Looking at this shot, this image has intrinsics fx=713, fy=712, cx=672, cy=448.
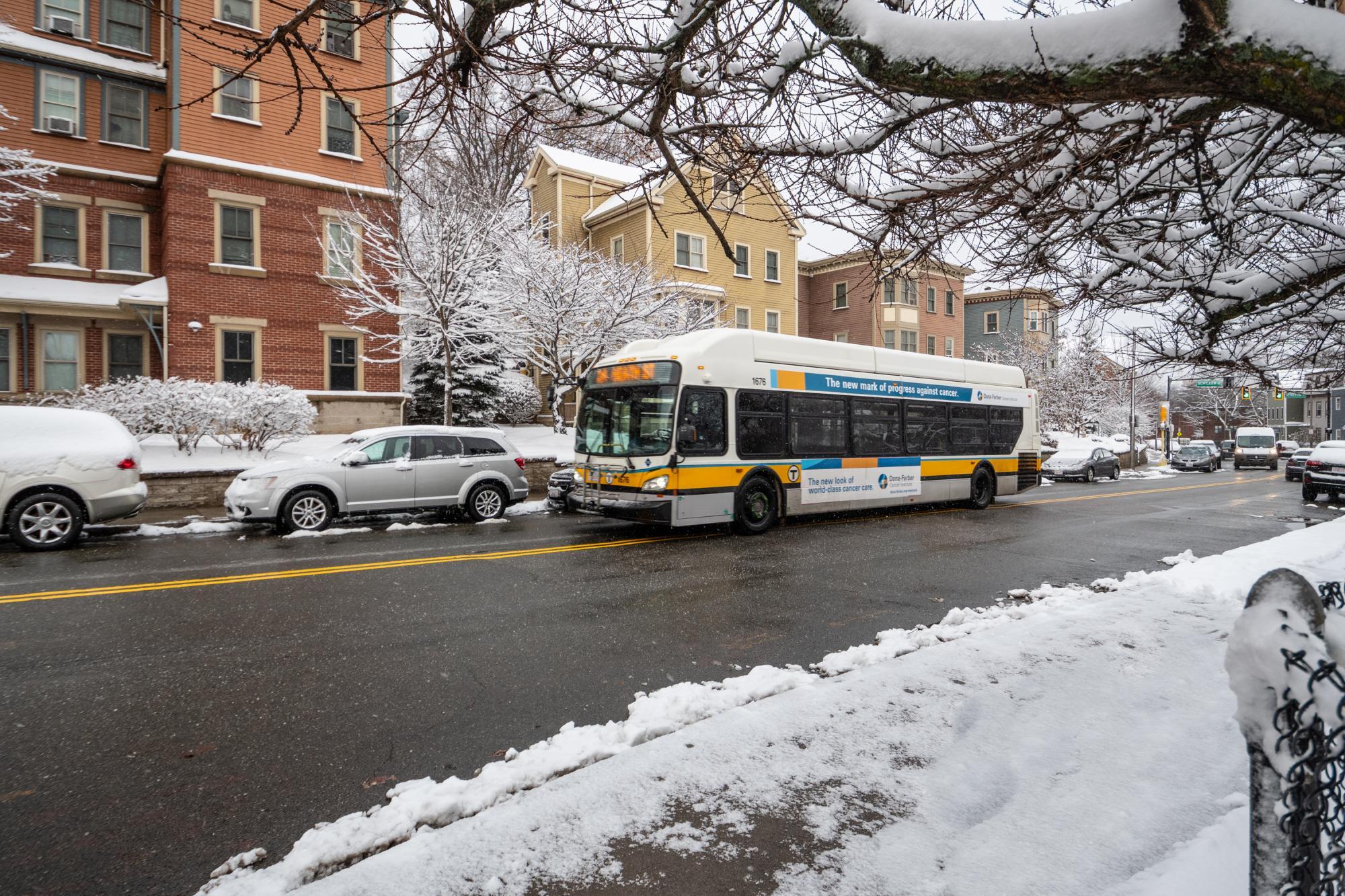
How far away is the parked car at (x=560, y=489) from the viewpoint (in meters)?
14.7

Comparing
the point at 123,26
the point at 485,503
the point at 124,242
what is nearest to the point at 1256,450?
the point at 485,503

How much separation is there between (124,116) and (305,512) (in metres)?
19.0

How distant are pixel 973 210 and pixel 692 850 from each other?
574 cm

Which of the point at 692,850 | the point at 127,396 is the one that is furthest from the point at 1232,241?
the point at 127,396

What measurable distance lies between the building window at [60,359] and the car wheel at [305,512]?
14427mm

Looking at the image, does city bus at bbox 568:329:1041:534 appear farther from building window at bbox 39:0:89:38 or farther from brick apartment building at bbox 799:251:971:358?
brick apartment building at bbox 799:251:971:358

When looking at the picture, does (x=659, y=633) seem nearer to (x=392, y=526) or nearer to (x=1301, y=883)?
(x=1301, y=883)

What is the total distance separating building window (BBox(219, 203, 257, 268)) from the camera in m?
20.9

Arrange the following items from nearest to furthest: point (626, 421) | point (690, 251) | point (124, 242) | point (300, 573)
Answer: point (300, 573)
point (626, 421)
point (124, 242)
point (690, 251)

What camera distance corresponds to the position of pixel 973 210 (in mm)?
6371

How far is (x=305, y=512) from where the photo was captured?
11641 millimetres

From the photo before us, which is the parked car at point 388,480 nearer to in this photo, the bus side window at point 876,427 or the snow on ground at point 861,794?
the bus side window at point 876,427

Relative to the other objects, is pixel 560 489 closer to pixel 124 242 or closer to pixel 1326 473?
pixel 124 242

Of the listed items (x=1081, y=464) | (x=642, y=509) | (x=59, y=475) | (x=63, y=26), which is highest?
(x=63, y=26)
